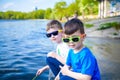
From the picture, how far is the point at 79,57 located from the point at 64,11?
7257cm

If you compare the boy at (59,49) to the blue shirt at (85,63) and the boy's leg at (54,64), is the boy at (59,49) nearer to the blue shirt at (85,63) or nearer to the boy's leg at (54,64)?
the boy's leg at (54,64)

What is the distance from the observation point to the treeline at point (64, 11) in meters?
48.9

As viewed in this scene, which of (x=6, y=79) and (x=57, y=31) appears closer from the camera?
(x=57, y=31)

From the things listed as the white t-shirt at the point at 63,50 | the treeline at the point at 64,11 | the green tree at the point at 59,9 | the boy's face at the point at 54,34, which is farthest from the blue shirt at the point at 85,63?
the green tree at the point at 59,9

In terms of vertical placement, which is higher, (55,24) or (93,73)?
(55,24)

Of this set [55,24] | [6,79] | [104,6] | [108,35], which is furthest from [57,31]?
Answer: [104,6]

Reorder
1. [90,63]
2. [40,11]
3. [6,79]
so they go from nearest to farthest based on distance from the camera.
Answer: [90,63] < [6,79] < [40,11]

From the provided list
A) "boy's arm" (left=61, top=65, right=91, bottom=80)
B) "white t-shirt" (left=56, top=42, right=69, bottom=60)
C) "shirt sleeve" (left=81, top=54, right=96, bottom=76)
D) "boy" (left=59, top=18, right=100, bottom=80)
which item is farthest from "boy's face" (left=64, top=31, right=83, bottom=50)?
"white t-shirt" (left=56, top=42, right=69, bottom=60)

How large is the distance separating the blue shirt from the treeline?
3882cm

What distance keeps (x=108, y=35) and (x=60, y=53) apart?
584 inches

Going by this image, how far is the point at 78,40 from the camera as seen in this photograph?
3621 mm

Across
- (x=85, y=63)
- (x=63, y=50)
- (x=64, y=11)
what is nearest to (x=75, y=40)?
(x=85, y=63)

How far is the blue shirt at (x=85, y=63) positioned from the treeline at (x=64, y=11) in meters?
38.8

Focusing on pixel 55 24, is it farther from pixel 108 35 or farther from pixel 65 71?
pixel 108 35
